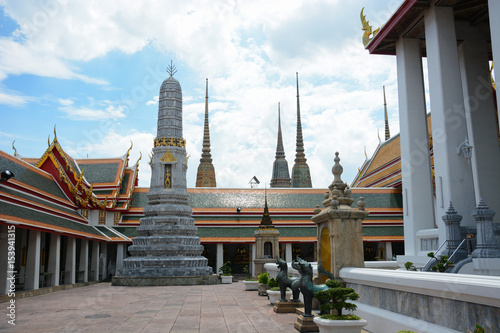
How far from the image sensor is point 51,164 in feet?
96.4

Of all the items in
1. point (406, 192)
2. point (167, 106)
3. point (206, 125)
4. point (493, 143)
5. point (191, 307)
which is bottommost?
point (191, 307)

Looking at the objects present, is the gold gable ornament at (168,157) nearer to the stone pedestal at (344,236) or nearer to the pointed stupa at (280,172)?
the stone pedestal at (344,236)

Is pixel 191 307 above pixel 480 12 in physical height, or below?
below

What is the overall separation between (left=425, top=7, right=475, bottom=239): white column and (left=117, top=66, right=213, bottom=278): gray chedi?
14145 mm

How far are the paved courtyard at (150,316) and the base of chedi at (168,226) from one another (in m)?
8.31

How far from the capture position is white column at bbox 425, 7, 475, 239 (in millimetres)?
15211

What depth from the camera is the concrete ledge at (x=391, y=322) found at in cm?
620

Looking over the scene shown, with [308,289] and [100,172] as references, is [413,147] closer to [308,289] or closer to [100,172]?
[308,289]

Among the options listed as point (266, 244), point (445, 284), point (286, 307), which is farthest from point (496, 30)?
point (266, 244)

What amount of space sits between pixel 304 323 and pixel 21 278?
16.3 m

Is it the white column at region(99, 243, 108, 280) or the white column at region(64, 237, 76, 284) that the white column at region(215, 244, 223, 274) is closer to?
the white column at region(99, 243, 108, 280)

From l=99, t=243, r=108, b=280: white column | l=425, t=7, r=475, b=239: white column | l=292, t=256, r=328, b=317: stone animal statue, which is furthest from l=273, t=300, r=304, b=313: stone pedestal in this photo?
l=99, t=243, r=108, b=280: white column

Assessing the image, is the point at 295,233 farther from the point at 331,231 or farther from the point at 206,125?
the point at 206,125

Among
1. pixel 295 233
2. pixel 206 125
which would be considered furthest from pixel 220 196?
pixel 206 125
